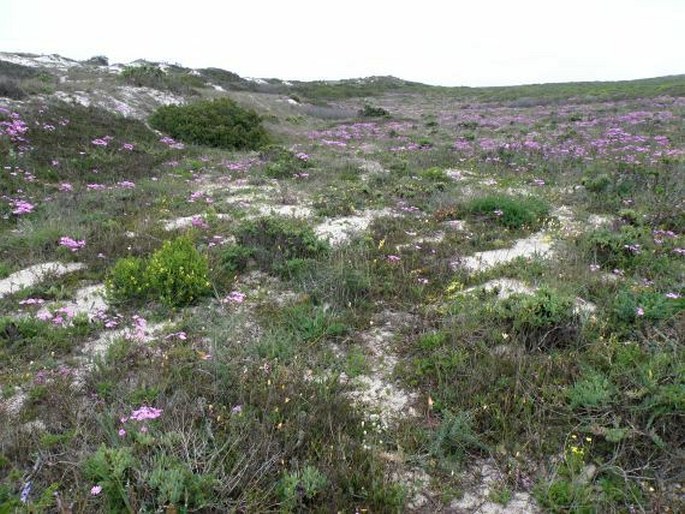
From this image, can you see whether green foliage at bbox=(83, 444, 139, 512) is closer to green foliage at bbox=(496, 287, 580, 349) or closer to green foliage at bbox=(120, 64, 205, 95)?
green foliage at bbox=(496, 287, 580, 349)

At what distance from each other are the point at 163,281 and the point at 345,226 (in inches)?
156

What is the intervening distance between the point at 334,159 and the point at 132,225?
8.15 metres

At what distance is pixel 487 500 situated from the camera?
349 centimetres

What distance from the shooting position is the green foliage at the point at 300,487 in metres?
3.27

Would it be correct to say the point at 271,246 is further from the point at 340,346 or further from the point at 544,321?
the point at 544,321

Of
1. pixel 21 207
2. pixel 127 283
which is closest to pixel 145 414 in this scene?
pixel 127 283

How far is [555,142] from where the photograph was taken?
1836cm

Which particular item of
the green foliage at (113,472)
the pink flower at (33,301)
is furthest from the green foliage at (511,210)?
the green foliage at (113,472)

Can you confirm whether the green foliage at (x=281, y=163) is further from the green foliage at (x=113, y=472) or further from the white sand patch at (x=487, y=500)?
the white sand patch at (x=487, y=500)

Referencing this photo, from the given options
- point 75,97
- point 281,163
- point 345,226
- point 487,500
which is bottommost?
point 487,500

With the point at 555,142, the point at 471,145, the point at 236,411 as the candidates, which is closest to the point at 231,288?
the point at 236,411

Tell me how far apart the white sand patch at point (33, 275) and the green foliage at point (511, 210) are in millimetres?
6877

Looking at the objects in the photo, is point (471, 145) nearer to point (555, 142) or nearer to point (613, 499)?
point (555, 142)

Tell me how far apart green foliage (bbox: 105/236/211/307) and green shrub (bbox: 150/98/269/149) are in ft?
40.0
